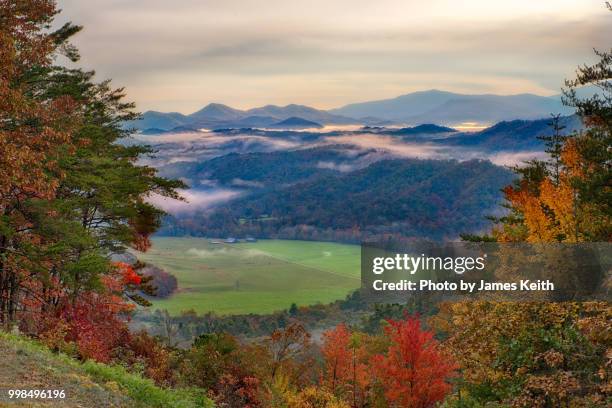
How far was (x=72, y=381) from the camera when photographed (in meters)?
14.9

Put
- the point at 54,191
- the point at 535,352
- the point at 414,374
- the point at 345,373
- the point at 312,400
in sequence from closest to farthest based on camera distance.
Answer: the point at 535,352, the point at 54,191, the point at 312,400, the point at 414,374, the point at 345,373

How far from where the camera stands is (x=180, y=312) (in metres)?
161

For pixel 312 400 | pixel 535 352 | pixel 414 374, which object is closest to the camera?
pixel 535 352

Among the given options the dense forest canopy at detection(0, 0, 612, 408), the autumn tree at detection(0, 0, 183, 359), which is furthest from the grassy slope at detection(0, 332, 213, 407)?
the autumn tree at detection(0, 0, 183, 359)

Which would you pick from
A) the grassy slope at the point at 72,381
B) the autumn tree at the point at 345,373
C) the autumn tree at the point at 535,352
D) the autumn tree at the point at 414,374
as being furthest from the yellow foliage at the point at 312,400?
the grassy slope at the point at 72,381

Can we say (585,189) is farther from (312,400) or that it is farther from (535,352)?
(312,400)

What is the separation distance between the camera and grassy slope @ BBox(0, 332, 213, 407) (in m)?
13.7

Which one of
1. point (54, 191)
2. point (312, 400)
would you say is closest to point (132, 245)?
point (54, 191)

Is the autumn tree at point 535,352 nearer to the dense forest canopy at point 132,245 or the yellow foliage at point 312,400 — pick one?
the dense forest canopy at point 132,245

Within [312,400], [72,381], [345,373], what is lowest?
[345,373]

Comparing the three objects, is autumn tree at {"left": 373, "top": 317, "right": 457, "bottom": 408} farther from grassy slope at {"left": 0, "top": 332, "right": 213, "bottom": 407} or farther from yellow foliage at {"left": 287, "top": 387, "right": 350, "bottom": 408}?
grassy slope at {"left": 0, "top": 332, "right": 213, "bottom": 407}

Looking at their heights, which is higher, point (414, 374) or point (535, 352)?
point (535, 352)

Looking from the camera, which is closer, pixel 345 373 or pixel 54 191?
pixel 54 191

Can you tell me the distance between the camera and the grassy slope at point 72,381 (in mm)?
13742
